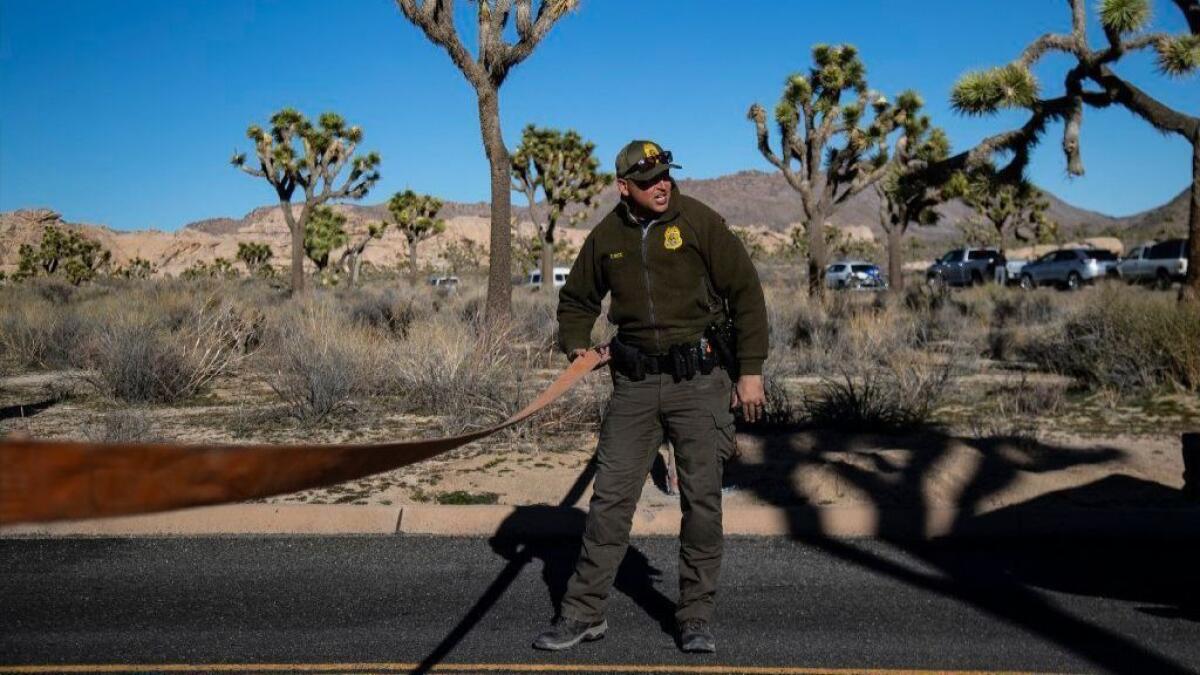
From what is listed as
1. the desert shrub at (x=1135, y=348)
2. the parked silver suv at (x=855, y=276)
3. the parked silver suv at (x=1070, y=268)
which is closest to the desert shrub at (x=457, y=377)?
the desert shrub at (x=1135, y=348)

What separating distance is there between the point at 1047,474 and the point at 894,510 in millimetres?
1579

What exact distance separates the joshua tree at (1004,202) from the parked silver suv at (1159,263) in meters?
3.77

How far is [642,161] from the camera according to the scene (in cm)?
438

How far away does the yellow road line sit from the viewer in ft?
14.2

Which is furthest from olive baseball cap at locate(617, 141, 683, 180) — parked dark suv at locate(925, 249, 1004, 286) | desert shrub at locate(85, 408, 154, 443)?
parked dark suv at locate(925, 249, 1004, 286)

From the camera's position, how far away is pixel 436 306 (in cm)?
2450

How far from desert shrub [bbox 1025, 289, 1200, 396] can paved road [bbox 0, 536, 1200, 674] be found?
6.16 m

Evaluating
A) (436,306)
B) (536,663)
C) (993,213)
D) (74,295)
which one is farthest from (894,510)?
(993,213)

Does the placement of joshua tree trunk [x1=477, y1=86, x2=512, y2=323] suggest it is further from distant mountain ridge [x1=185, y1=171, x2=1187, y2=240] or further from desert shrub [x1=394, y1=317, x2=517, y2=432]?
distant mountain ridge [x1=185, y1=171, x2=1187, y2=240]

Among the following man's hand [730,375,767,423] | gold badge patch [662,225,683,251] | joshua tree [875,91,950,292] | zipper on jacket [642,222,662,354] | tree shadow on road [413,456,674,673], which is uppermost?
joshua tree [875,91,950,292]

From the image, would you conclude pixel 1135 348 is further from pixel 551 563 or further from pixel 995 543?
pixel 551 563

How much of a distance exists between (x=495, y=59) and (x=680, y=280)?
10.8 m

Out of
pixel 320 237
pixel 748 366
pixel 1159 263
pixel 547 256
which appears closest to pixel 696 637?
pixel 748 366

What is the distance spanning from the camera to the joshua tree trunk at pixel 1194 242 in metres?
13.5
